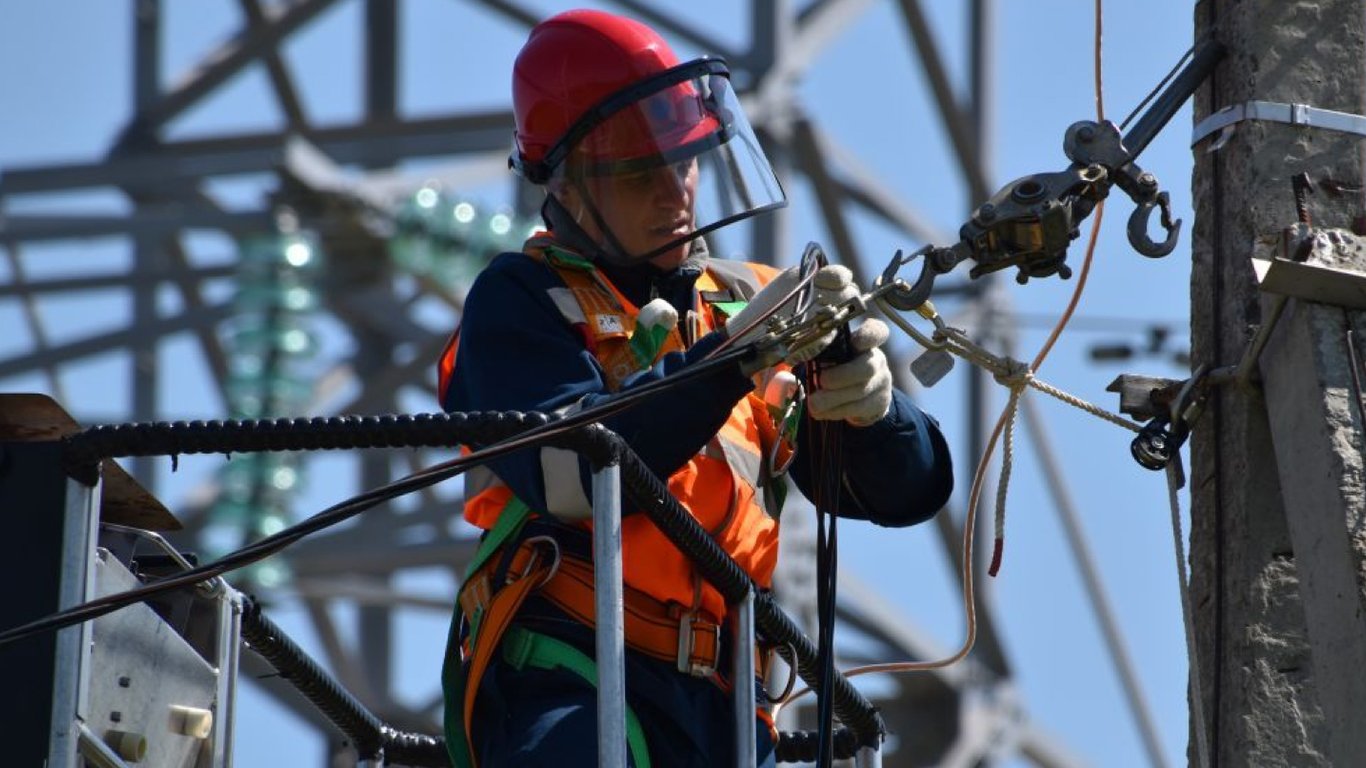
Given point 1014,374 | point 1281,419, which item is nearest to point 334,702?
point 1014,374

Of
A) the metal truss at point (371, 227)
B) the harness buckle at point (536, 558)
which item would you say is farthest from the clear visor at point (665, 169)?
the metal truss at point (371, 227)

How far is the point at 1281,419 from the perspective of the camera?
17.6ft

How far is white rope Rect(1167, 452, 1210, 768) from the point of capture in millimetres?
5391

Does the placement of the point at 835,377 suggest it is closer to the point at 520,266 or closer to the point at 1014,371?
the point at 1014,371

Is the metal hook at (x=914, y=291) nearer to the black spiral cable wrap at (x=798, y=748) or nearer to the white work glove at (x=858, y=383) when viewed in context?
the white work glove at (x=858, y=383)

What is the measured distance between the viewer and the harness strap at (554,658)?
208 inches

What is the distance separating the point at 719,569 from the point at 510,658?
468mm

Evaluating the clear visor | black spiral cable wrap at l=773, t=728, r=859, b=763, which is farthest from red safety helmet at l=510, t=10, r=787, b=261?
black spiral cable wrap at l=773, t=728, r=859, b=763

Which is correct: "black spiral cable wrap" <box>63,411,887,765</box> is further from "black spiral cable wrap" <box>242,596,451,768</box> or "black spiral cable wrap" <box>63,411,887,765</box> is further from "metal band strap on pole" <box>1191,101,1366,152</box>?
"metal band strap on pole" <box>1191,101,1366,152</box>

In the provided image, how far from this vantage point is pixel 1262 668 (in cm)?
534

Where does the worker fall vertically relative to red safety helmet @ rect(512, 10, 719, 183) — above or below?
below

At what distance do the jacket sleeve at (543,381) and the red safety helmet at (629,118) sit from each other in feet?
0.92

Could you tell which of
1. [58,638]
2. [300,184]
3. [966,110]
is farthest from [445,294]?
[58,638]

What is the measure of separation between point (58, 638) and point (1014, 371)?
1742 mm
